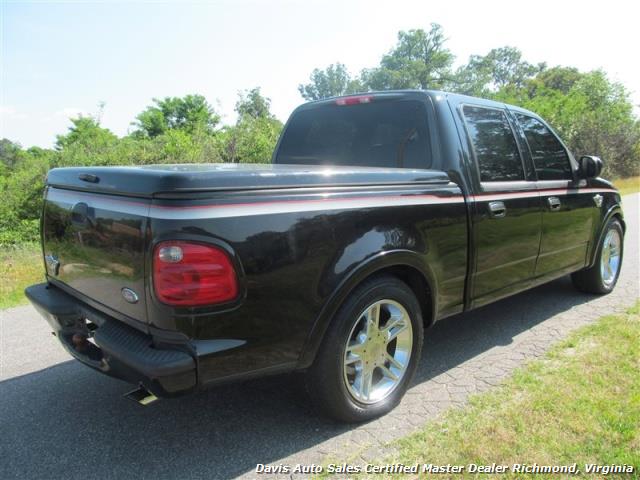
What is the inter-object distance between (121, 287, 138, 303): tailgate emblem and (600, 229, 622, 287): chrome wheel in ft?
15.9

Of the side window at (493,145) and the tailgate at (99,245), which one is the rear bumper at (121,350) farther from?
the side window at (493,145)

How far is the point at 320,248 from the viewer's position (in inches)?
90.9

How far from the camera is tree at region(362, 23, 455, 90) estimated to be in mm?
68000

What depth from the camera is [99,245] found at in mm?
2346

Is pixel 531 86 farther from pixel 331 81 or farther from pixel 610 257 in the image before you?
A: pixel 610 257

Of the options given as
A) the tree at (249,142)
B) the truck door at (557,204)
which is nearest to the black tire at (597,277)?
the truck door at (557,204)

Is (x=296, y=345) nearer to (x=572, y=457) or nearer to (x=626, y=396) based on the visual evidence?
(x=572, y=457)

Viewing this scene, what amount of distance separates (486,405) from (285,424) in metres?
1.25

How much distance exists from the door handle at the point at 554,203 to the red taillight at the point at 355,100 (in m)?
1.78

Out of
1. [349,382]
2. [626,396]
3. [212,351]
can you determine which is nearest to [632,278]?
[626,396]

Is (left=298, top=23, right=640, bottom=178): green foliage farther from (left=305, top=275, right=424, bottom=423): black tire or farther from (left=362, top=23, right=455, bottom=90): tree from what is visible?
(left=305, top=275, right=424, bottom=423): black tire

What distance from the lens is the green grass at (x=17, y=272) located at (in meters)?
5.32

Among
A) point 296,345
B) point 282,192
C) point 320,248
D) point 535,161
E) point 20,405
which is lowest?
point 20,405

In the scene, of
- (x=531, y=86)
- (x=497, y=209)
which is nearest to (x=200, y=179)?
(x=497, y=209)
